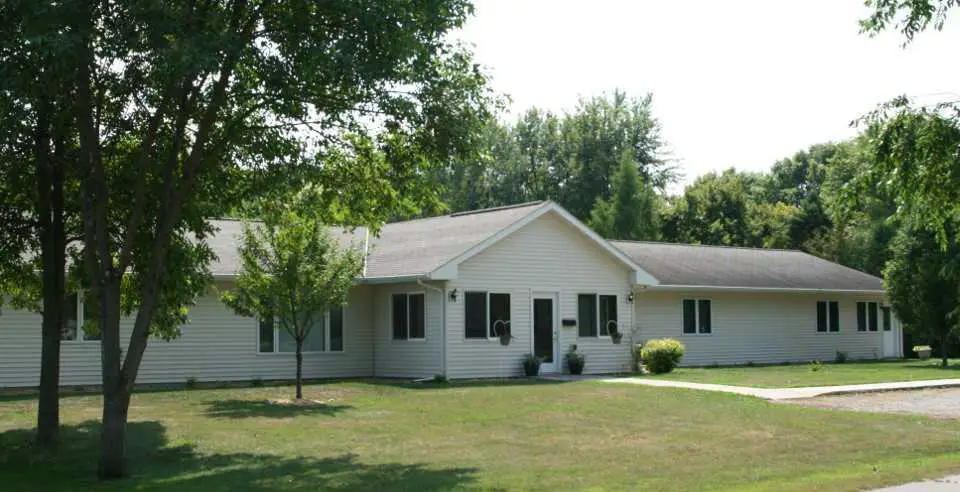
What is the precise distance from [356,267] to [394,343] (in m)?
6.30

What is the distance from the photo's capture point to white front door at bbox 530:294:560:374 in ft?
92.2

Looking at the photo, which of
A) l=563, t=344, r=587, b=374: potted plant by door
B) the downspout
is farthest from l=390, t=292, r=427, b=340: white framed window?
l=563, t=344, r=587, b=374: potted plant by door

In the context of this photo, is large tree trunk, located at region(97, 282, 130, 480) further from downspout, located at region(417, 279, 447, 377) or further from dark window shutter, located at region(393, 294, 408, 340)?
dark window shutter, located at region(393, 294, 408, 340)

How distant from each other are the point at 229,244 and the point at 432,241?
214 inches

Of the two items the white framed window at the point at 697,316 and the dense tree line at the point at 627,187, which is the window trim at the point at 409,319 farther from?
the dense tree line at the point at 627,187

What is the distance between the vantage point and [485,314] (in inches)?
1057

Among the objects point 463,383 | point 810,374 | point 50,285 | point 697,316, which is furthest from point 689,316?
point 50,285

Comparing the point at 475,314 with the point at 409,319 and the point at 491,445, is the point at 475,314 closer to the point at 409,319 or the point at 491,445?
the point at 409,319

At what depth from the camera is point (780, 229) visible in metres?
63.4

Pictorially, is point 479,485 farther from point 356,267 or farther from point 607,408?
point 356,267

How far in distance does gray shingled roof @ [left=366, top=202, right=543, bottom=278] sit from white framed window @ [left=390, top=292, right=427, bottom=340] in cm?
90

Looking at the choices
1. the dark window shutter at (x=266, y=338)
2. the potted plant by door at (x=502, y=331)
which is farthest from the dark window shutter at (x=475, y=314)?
the dark window shutter at (x=266, y=338)

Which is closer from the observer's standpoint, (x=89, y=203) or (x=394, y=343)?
(x=89, y=203)

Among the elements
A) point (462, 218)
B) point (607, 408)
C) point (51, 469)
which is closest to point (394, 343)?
point (462, 218)
